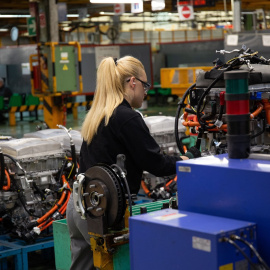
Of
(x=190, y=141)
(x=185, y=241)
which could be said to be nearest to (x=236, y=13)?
(x=190, y=141)

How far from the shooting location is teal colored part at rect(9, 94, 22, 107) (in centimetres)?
1934

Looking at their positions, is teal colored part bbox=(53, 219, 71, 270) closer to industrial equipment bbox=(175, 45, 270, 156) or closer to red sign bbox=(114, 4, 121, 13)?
industrial equipment bbox=(175, 45, 270, 156)

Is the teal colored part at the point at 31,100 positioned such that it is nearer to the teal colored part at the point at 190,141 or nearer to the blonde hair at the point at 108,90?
the teal colored part at the point at 190,141

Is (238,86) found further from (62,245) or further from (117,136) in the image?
(62,245)

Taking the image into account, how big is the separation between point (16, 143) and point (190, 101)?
2691 millimetres

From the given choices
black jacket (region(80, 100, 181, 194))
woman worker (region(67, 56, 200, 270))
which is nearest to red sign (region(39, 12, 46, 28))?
woman worker (region(67, 56, 200, 270))

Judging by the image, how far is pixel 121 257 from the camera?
3.58m

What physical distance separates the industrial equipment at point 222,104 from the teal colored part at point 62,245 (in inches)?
51.4

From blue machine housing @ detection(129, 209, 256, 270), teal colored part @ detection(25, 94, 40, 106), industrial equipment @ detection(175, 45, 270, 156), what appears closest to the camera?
blue machine housing @ detection(129, 209, 256, 270)

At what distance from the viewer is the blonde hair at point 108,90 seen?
374 centimetres

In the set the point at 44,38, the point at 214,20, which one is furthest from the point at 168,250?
the point at 214,20

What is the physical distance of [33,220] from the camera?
6.20 m

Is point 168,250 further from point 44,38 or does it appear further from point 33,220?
point 44,38

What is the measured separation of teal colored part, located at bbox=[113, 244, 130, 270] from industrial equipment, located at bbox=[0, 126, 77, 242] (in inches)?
99.8
